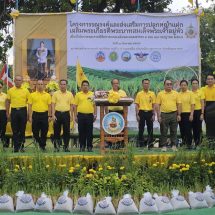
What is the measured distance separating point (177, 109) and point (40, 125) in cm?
222

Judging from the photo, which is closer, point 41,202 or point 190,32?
point 41,202

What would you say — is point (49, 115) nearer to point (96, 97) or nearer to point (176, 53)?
point (96, 97)

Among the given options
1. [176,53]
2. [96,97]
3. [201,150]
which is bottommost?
[201,150]

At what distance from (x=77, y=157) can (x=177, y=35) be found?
15.8 feet

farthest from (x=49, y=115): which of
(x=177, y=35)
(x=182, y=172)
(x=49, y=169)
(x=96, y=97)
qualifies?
(x=177, y=35)

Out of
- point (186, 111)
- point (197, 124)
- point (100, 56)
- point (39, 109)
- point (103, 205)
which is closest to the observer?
point (103, 205)

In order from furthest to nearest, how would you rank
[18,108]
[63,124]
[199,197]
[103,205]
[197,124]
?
[197,124]
[63,124]
[18,108]
[199,197]
[103,205]

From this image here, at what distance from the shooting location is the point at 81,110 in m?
7.38

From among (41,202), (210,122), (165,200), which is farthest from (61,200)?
(210,122)

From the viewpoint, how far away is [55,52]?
31.2 ft

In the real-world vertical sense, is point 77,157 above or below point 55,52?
below

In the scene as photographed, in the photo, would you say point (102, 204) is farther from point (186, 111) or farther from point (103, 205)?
point (186, 111)

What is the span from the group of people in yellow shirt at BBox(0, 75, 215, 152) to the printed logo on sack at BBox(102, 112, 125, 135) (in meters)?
0.98

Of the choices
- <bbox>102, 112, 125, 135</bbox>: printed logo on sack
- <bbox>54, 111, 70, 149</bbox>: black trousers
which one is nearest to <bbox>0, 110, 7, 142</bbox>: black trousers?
<bbox>54, 111, 70, 149</bbox>: black trousers
